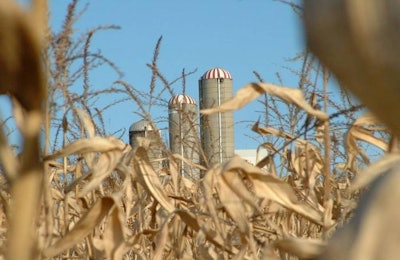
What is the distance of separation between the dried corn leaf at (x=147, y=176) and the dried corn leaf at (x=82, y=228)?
55 cm

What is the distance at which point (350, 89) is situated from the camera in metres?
0.28

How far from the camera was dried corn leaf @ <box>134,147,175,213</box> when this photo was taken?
5.35 ft

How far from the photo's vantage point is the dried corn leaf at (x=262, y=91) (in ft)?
3.51

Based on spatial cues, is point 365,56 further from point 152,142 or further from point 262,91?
point 152,142

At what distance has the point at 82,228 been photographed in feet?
3.14

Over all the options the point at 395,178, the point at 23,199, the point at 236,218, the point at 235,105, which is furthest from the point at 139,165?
the point at 395,178

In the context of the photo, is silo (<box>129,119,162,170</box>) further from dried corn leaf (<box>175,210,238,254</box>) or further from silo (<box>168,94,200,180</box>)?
dried corn leaf (<box>175,210,238,254</box>)

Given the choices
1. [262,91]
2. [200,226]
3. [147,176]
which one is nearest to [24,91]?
[262,91]

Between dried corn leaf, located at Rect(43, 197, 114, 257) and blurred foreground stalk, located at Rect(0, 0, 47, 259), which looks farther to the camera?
dried corn leaf, located at Rect(43, 197, 114, 257)

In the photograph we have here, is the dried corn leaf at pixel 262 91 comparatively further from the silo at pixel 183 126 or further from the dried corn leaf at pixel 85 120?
the silo at pixel 183 126

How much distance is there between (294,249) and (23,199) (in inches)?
8.9

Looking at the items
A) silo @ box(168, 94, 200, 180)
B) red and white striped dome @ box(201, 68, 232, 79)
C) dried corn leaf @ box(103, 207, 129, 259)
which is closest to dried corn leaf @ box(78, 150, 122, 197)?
dried corn leaf @ box(103, 207, 129, 259)

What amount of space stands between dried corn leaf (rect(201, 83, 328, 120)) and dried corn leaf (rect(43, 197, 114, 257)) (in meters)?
0.20

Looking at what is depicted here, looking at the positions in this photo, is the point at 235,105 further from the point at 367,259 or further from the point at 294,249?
the point at 367,259
